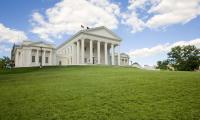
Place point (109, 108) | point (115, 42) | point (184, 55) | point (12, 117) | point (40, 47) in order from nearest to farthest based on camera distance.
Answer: point (12, 117) < point (109, 108) < point (40, 47) < point (115, 42) < point (184, 55)

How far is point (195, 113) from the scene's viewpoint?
803cm

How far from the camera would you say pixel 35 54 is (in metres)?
66.5

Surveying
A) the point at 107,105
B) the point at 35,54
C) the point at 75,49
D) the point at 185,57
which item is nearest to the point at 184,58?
the point at 185,57

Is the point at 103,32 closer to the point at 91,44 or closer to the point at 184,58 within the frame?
the point at 91,44

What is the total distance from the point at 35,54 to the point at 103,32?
79.1 feet

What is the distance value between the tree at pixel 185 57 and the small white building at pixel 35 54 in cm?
4852

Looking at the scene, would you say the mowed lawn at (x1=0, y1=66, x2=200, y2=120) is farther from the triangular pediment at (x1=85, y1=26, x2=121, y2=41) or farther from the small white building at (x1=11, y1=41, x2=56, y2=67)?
the small white building at (x1=11, y1=41, x2=56, y2=67)

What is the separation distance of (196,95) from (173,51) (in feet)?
251

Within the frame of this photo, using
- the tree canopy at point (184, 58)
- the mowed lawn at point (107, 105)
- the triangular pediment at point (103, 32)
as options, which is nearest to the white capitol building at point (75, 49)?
the triangular pediment at point (103, 32)

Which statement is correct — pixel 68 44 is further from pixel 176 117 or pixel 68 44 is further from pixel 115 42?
pixel 176 117

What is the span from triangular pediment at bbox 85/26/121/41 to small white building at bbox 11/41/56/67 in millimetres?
15192

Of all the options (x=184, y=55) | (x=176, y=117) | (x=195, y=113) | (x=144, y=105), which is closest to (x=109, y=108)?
(x=144, y=105)

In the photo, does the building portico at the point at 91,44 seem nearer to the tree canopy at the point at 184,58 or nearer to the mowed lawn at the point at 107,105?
the tree canopy at the point at 184,58

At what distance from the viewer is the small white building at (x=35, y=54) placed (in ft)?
210
